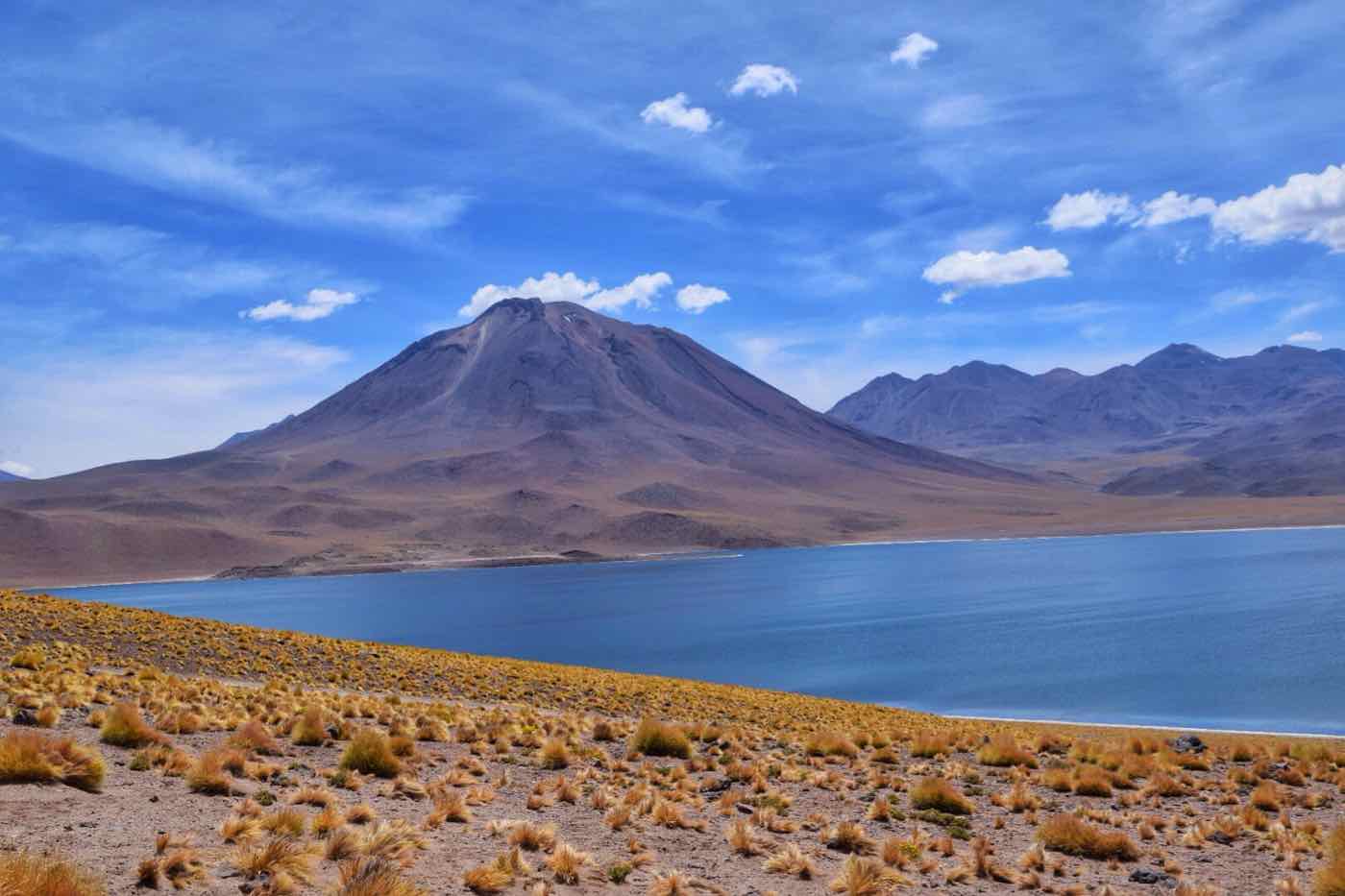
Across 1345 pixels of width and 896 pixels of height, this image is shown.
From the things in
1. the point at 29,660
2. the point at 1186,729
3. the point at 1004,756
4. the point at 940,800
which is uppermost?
the point at 29,660

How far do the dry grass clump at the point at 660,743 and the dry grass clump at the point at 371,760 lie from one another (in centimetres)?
428

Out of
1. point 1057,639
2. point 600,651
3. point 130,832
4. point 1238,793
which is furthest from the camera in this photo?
point 600,651

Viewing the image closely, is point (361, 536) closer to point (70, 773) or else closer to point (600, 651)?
point (600, 651)

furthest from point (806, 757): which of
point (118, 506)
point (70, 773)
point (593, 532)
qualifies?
point (118, 506)

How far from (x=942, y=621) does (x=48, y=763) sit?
6101 centimetres

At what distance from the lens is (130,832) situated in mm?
8266

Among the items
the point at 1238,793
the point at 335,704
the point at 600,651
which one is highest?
the point at 335,704

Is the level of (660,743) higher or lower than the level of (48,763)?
lower

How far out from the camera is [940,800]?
1251cm

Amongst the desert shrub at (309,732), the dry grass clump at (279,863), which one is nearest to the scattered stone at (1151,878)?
the dry grass clump at (279,863)

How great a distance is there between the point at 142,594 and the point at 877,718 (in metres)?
110

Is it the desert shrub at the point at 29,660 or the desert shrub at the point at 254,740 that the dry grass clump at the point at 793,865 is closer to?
the desert shrub at the point at 254,740

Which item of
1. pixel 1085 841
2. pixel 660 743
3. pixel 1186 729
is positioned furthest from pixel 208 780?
pixel 1186 729

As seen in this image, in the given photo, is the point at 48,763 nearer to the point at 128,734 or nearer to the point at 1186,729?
the point at 128,734
